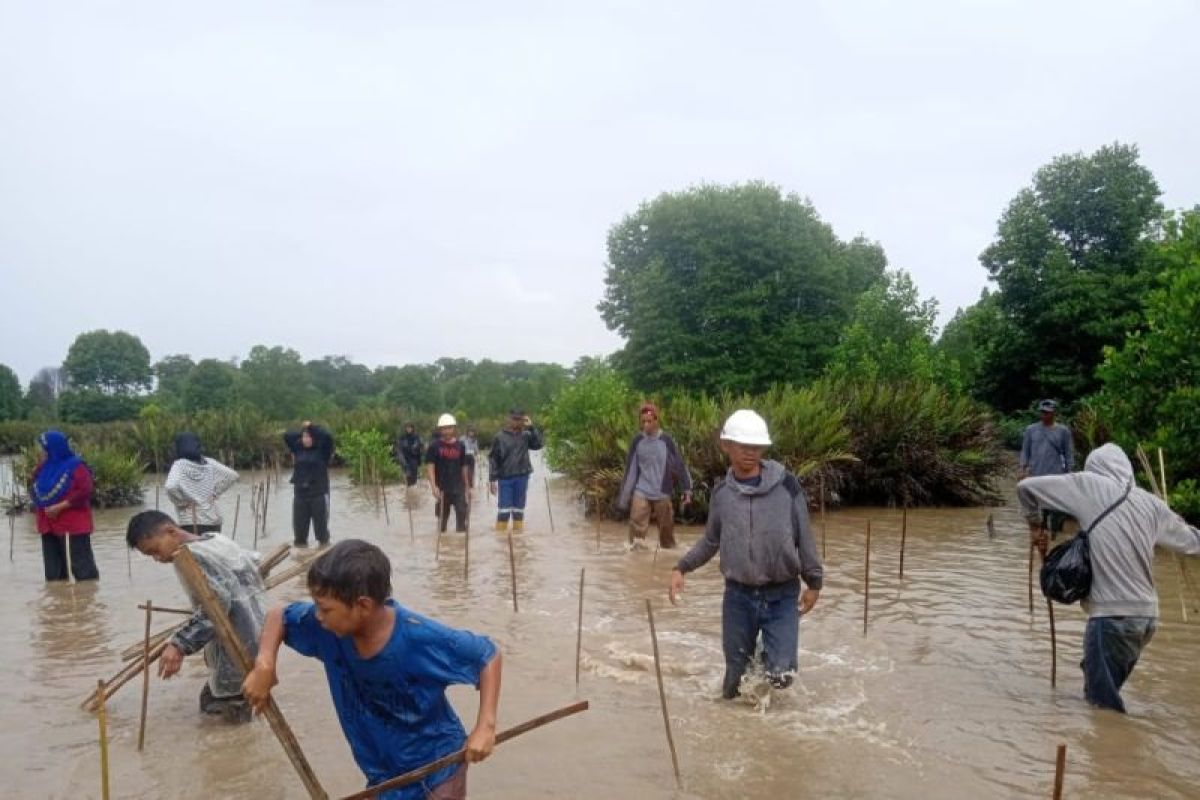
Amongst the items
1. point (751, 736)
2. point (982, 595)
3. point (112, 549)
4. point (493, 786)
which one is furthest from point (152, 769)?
point (112, 549)

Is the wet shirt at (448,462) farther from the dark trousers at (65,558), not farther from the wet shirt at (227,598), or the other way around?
the wet shirt at (227,598)

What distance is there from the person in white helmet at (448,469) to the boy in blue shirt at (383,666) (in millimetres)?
8137

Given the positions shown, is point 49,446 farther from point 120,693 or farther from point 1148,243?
point 1148,243

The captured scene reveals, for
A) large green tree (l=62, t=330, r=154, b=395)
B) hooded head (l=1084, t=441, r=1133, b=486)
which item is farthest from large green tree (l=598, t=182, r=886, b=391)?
large green tree (l=62, t=330, r=154, b=395)

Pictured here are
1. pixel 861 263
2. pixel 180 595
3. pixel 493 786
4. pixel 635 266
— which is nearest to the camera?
pixel 493 786

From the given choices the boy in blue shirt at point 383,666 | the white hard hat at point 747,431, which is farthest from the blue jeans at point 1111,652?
the boy in blue shirt at point 383,666

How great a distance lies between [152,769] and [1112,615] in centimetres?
495

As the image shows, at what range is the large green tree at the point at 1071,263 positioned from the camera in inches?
771

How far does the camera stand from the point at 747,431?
4535 mm

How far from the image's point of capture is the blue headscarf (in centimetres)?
820

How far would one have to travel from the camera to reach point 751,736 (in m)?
4.60

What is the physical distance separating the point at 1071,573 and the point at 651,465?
566 centimetres

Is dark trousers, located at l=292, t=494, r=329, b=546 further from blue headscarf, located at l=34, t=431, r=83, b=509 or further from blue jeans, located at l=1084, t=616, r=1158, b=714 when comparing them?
blue jeans, located at l=1084, t=616, r=1158, b=714

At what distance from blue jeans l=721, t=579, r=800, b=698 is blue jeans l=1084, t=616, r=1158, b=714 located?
1551mm
